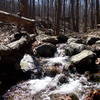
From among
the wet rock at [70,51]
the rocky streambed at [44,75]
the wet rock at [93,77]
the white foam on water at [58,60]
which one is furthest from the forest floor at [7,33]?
the wet rock at [93,77]

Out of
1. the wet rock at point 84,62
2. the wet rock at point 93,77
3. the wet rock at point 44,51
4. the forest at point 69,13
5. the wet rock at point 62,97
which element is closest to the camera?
the wet rock at point 62,97

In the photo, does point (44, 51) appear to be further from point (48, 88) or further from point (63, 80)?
point (48, 88)

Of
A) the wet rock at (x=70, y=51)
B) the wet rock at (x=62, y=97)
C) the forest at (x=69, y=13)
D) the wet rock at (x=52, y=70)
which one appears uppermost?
the forest at (x=69, y=13)

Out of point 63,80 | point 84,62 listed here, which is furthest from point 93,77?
point 63,80

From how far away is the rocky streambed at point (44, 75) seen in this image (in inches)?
231

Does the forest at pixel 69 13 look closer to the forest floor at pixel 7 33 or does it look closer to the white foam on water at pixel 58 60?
the forest floor at pixel 7 33

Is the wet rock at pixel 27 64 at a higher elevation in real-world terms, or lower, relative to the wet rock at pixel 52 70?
higher

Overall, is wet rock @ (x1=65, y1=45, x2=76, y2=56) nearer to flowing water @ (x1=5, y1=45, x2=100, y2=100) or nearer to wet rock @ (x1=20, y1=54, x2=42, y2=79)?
wet rock @ (x1=20, y1=54, x2=42, y2=79)

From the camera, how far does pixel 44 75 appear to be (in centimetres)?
773

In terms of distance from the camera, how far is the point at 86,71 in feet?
26.5

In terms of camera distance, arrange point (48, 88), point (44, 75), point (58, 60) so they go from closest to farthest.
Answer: point (48, 88) < point (44, 75) < point (58, 60)

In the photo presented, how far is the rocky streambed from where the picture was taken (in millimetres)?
5867

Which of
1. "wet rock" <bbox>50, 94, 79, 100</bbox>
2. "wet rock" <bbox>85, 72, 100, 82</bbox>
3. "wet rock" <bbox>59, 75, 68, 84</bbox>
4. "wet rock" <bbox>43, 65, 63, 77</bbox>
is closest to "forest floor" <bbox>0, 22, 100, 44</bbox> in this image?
"wet rock" <bbox>43, 65, 63, 77</bbox>

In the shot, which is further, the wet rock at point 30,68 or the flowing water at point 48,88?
the wet rock at point 30,68
